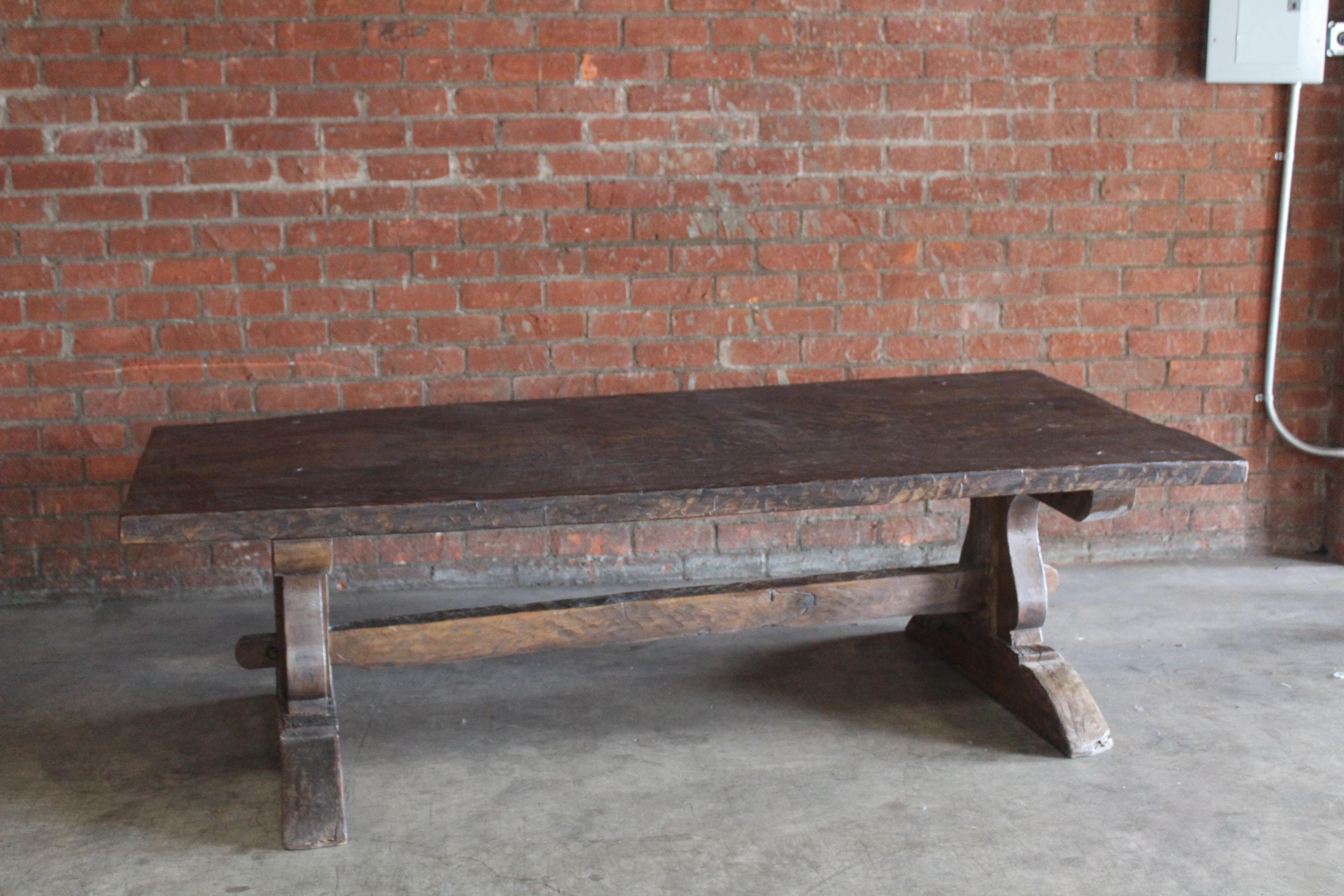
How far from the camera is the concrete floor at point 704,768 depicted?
6.85 ft

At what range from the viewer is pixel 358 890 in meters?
2.05

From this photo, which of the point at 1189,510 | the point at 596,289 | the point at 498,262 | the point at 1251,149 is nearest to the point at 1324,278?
the point at 1251,149

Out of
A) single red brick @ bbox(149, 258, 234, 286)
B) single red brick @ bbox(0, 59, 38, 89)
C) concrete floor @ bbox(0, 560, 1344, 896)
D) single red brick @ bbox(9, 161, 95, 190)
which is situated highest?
single red brick @ bbox(0, 59, 38, 89)

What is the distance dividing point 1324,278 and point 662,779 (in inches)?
96.4

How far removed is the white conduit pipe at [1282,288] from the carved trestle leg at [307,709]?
105 inches

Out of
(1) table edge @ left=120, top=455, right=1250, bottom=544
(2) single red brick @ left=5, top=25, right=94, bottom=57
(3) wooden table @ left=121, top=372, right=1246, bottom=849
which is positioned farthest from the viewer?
(2) single red brick @ left=5, top=25, right=94, bottom=57

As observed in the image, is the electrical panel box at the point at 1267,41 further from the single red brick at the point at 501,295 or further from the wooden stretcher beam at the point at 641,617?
the single red brick at the point at 501,295

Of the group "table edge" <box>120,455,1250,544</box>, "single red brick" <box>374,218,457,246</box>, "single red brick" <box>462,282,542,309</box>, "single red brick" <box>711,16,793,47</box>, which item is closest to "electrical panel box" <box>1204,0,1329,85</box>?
"single red brick" <box>711,16,793,47</box>

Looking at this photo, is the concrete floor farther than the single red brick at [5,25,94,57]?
No

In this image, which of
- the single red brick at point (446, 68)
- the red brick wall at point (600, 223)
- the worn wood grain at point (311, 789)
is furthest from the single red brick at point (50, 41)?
the worn wood grain at point (311, 789)

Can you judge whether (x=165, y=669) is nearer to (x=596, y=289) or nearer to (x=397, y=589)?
(x=397, y=589)

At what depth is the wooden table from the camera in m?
2.14

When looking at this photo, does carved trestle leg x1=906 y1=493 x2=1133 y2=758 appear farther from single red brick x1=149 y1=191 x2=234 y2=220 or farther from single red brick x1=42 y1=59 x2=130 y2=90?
single red brick x1=42 y1=59 x2=130 y2=90

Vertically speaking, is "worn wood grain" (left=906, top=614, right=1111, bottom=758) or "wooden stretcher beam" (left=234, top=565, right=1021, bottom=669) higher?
"wooden stretcher beam" (left=234, top=565, right=1021, bottom=669)
